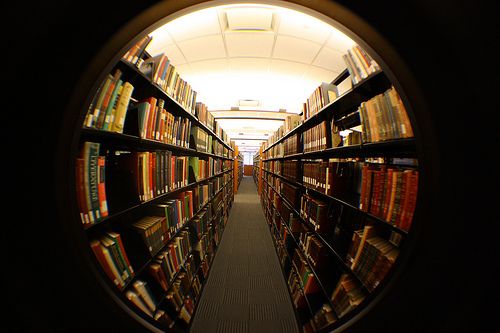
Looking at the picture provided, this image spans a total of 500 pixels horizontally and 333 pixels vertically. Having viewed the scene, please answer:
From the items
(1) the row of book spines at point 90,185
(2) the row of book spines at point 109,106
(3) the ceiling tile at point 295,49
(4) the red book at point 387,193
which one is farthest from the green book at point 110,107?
(3) the ceiling tile at point 295,49

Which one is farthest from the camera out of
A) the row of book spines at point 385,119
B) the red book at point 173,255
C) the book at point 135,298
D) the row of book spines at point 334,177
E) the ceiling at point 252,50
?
the ceiling at point 252,50

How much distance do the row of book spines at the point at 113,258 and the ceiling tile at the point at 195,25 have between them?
2411 mm

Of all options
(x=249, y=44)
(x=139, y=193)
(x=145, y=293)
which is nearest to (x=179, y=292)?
(x=145, y=293)

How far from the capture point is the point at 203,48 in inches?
93.0

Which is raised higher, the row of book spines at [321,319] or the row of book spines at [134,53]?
the row of book spines at [134,53]

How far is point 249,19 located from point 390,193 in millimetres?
2355

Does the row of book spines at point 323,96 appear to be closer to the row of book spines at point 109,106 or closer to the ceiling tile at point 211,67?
the row of book spines at point 109,106

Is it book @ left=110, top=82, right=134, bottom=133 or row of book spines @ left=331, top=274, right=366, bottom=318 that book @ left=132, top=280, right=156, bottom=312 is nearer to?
book @ left=110, top=82, right=134, bottom=133

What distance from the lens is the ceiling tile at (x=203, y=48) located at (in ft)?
7.29

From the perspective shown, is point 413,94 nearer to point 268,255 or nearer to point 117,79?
point 117,79

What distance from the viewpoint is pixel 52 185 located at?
20.2 inches

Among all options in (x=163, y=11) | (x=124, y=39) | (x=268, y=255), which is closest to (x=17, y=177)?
(x=124, y=39)

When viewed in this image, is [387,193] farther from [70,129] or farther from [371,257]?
[70,129]

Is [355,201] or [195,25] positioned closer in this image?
[355,201]
